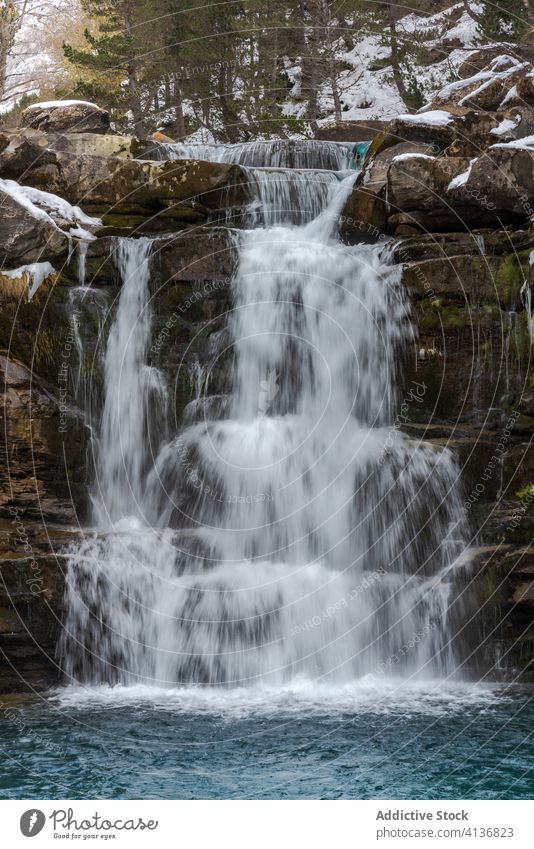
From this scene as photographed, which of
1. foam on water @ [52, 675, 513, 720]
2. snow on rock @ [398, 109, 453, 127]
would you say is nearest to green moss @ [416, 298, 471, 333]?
foam on water @ [52, 675, 513, 720]

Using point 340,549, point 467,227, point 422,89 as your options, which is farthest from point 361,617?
point 422,89

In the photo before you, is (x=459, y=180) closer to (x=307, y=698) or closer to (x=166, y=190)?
(x=166, y=190)

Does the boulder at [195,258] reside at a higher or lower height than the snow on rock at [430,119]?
lower

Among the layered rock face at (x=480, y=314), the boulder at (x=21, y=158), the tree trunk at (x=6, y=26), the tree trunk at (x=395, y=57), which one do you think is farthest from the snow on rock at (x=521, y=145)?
the tree trunk at (x=6, y=26)

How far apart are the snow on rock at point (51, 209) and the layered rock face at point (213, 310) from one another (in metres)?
0.05

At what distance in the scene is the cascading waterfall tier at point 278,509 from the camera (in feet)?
42.3

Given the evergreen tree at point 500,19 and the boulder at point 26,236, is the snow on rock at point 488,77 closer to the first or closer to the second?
the evergreen tree at point 500,19

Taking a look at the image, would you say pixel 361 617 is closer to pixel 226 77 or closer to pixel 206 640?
pixel 206 640

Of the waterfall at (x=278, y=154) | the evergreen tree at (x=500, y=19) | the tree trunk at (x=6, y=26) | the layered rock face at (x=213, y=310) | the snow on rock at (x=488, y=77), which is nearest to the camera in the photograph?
the layered rock face at (x=213, y=310)

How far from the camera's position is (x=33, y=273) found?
53.4 ft

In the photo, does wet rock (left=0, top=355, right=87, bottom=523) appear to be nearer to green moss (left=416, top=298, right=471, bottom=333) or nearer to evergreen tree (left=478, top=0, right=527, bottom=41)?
green moss (left=416, top=298, right=471, bottom=333)

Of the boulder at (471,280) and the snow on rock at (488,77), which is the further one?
the snow on rock at (488,77)
